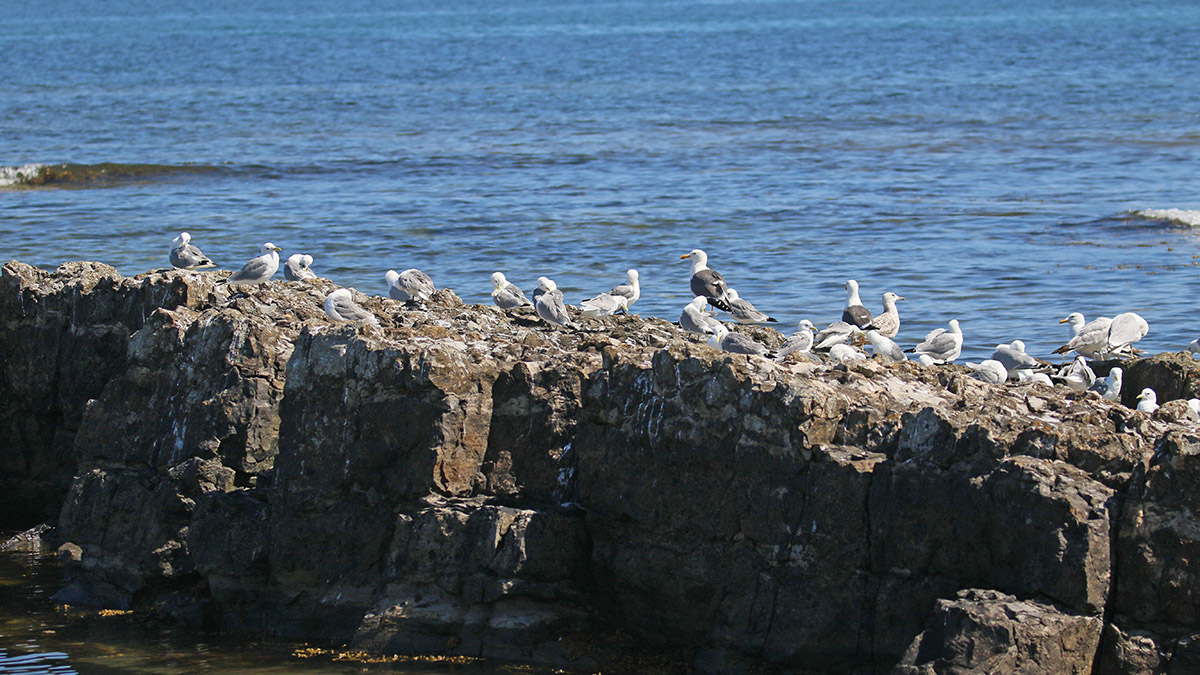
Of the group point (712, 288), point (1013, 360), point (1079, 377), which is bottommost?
point (1079, 377)

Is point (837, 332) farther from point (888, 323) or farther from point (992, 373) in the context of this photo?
point (992, 373)

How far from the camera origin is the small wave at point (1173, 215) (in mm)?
24109

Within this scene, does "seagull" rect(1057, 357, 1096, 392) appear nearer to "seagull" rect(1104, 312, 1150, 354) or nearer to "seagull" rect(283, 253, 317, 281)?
"seagull" rect(1104, 312, 1150, 354)

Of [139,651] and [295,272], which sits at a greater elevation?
[295,272]

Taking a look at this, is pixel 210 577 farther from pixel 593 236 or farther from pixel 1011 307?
pixel 593 236

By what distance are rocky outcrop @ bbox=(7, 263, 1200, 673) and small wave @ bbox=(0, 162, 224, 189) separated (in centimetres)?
2253

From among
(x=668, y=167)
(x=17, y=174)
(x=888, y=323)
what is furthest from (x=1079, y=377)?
(x=17, y=174)

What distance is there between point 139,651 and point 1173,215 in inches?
807

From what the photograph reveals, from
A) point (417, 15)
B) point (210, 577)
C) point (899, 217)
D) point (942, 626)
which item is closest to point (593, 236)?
point (899, 217)

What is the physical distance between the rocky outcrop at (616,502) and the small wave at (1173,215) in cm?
1547

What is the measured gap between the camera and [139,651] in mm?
9734

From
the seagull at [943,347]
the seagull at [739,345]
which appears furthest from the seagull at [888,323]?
the seagull at [739,345]

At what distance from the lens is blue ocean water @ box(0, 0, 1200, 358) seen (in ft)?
67.3

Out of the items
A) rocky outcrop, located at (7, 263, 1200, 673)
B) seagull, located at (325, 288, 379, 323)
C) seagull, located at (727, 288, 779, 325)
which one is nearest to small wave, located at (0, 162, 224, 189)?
seagull, located at (727, 288, 779, 325)
